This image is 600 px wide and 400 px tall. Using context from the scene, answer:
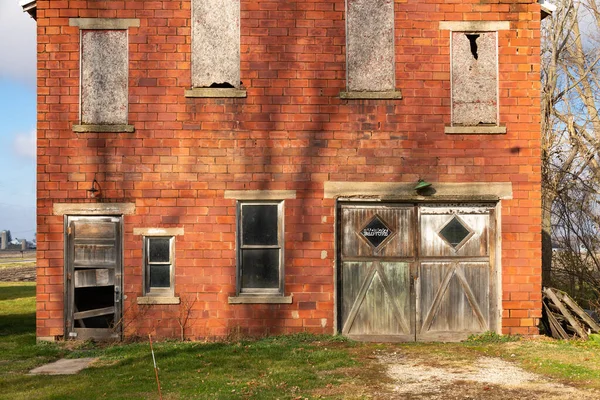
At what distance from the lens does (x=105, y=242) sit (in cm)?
1190

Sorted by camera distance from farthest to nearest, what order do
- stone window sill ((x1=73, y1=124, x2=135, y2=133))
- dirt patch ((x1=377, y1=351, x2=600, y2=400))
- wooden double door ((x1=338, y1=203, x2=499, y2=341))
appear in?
1. wooden double door ((x1=338, y1=203, x2=499, y2=341))
2. stone window sill ((x1=73, y1=124, x2=135, y2=133))
3. dirt patch ((x1=377, y1=351, x2=600, y2=400))

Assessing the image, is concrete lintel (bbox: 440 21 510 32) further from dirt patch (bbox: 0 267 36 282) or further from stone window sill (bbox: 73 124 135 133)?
dirt patch (bbox: 0 267 36 282)

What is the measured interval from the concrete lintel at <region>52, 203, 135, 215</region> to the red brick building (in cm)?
3

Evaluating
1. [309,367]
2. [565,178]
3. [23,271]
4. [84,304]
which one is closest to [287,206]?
[309,367]

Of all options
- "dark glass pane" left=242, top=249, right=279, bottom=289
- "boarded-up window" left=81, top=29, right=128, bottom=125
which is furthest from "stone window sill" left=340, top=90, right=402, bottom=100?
"boarded-up window" left=81, top=29, right=128, bottom=125

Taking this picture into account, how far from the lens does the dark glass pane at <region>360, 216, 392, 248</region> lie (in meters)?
12.0

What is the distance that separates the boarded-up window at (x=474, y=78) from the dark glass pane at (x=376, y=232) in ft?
7.59

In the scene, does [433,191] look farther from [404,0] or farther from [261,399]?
[261,399]

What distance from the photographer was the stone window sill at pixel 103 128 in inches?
465

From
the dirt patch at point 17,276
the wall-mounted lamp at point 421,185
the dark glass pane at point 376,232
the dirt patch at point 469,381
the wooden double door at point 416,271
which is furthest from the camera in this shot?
the dirt patch at point 17,276

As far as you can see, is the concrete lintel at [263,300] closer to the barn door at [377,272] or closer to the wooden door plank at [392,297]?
the barn door at [377,272]

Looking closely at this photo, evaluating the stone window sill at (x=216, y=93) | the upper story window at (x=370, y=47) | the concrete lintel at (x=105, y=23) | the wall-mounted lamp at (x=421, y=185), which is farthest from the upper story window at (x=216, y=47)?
the wall-mounted lamp at (x=421, y=185)

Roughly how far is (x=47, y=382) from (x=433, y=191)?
715 cm

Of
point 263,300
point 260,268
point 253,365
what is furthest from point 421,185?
point 253,365
